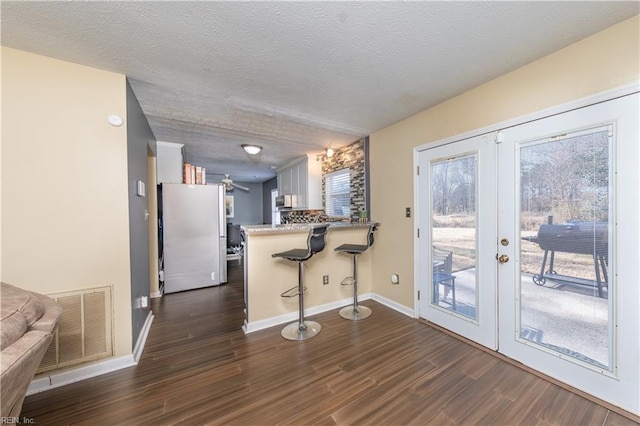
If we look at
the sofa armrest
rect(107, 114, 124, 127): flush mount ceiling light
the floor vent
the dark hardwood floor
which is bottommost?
the dark hardwood floor

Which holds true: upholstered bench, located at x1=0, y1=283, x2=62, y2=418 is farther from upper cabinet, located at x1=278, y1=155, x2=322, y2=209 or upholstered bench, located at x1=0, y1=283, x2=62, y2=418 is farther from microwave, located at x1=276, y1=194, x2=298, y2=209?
microwave, located at x1=276, y1=194, x2=298, y2=209

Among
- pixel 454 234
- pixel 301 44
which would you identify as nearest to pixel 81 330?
pixel 301 44

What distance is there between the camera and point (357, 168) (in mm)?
3869

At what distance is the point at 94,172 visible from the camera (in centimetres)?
187

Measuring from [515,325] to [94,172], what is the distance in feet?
12.4

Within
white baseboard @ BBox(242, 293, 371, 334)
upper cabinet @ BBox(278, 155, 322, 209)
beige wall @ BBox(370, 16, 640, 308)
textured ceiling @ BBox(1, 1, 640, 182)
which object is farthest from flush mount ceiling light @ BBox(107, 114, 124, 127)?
upper cabinet @ BBox(278, 155, 322, 209)

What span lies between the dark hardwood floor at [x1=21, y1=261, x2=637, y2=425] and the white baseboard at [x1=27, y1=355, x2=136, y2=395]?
0.19 ft

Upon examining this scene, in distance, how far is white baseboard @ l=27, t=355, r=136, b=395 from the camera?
1681 mm

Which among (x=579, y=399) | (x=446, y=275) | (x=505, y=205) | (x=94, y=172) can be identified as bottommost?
(x=579, y=399)

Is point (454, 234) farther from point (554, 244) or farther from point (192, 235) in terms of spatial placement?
point (192, 235)

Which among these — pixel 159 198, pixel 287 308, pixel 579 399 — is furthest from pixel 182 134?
pixel 579 399

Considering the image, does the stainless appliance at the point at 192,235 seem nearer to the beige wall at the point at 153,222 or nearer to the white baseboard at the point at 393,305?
the beige wall at the point at 153,222

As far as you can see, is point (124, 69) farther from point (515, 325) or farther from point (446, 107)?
point (515, 325)

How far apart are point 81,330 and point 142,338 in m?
0.60
